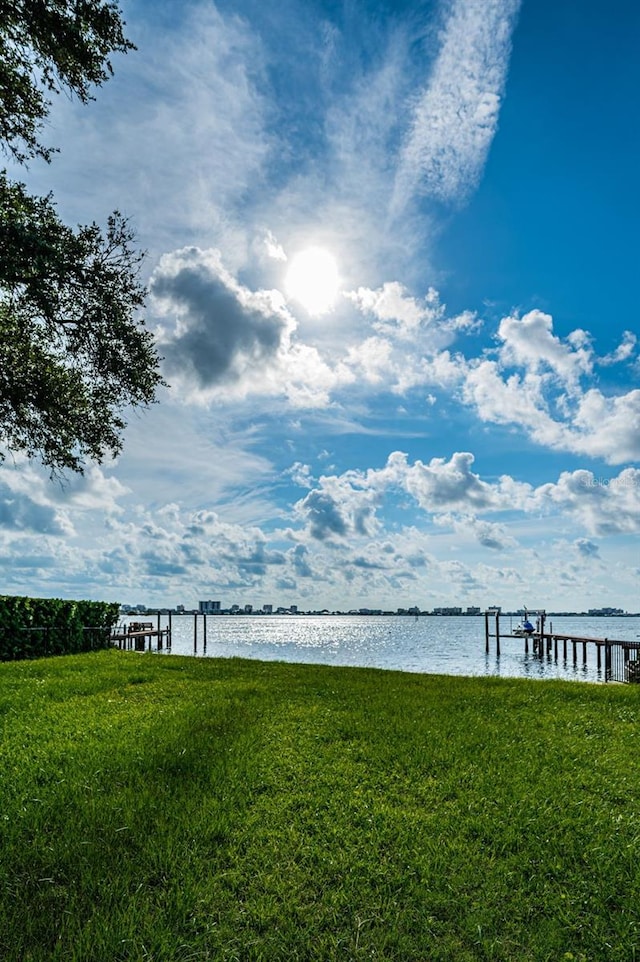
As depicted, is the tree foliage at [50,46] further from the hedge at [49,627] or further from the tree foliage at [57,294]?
the hedge at [49,627]

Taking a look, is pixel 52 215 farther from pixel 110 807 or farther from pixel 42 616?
pixel 42 616

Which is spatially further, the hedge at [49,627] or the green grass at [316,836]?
the hedge at [49,627]

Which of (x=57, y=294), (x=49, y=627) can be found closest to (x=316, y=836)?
(x=57, y=294)

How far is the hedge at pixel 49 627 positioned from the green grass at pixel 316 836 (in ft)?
40.9

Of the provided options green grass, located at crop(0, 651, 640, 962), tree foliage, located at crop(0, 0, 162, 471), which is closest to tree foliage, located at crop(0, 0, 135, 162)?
tree foliage, located at crop(0, 0, 162, 471)

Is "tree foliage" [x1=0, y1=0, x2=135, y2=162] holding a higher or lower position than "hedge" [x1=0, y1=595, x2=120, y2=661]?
higher

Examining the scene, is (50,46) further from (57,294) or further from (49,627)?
(49,627)

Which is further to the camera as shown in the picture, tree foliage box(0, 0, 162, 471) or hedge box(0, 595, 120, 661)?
hedge box(0, 595, 120, 661)

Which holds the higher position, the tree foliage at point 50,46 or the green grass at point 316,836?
the tree foliage at point 50,46

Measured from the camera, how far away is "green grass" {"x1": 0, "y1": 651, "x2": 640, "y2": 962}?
14.5ft

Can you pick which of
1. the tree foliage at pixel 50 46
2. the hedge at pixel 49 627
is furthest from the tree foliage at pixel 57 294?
the hedge at pixel 49 627

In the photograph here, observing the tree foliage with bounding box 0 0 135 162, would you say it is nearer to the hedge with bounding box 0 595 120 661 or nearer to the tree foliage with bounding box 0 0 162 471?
the tree foliage with bounding box 0 0 162 471

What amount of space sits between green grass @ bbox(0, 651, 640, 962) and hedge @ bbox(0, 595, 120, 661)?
40.9ft

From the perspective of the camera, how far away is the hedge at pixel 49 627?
20703 millimetres
